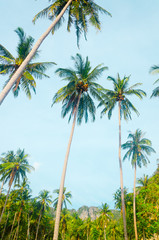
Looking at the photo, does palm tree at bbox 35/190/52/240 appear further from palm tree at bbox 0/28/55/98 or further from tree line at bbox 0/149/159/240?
palm tree at bbox 0/28/55/98

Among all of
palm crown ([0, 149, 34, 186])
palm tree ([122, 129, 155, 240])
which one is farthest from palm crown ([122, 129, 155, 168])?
palm crown ([0, 149, 34, 186])

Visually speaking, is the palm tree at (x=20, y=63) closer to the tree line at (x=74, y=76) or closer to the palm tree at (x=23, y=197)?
the tree line at (x=74, y=76)

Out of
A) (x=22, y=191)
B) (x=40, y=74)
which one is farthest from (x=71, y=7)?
(x=22, y=191)

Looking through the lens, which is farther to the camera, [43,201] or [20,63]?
[43,201]

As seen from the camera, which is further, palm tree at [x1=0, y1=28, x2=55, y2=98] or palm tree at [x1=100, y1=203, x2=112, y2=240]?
palm tree at [x1=100, y1=203, x2=112, y2=240]

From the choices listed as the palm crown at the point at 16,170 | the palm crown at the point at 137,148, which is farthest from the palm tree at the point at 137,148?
the palm crown at the point at 16,170

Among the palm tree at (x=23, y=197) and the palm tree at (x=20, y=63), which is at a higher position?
the palm tree at (x=20, y=63)

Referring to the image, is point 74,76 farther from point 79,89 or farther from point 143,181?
point 143,181

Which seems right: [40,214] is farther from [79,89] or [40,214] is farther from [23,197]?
[79,89]

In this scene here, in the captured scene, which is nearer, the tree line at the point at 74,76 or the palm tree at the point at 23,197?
the tree line at the point at 74,76

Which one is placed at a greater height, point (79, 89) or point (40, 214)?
point (79, 89)

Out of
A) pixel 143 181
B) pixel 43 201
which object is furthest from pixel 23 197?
pixel 143 181

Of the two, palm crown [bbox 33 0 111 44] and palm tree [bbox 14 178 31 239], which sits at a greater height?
palm crown [bbox 33 0 111 44]

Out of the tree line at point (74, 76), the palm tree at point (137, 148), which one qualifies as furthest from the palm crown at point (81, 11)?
the palm tree at point (137, 148)
